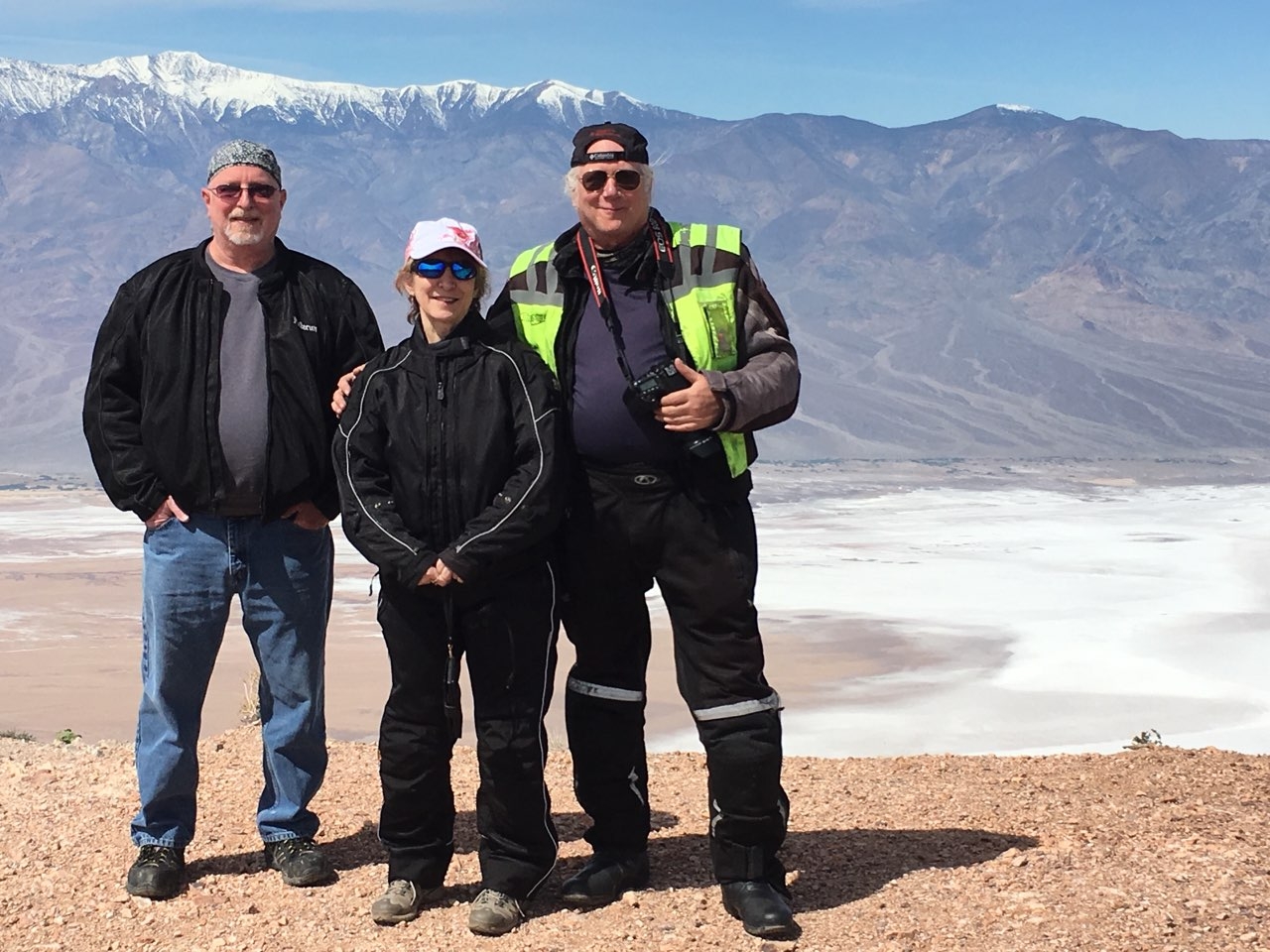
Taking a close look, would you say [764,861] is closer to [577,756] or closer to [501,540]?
[577,756]

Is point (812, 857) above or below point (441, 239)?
below

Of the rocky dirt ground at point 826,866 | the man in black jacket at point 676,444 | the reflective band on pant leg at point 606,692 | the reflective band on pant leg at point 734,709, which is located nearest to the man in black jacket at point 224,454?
the rocky dirt ground at point 826,866

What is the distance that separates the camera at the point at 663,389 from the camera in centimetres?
409

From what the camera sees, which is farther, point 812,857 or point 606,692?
point 812,857

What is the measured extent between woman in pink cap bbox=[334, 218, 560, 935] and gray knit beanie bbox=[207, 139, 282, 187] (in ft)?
2.04

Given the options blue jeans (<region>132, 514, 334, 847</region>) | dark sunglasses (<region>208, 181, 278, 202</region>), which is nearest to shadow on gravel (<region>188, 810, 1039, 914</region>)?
blue jeans (<region>132, 514, 334, 847</region>)

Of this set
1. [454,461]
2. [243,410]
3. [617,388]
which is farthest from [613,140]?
[243,410]

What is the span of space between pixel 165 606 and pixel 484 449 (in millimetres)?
1150

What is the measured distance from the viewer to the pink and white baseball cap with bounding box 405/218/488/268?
416 centimetres

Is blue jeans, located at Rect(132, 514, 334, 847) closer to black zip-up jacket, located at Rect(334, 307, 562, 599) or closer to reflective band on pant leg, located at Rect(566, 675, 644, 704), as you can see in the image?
black zip-up jacket, located at Rect(334, 307, 562, 599)

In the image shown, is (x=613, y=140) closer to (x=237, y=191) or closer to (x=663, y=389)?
(x=663, y=389)

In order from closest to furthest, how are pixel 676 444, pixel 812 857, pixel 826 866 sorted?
pixel 676 444 < pixel 826 866 < pixel 812 857

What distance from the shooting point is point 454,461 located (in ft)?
13.7

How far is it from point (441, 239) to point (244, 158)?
77 centimetres
